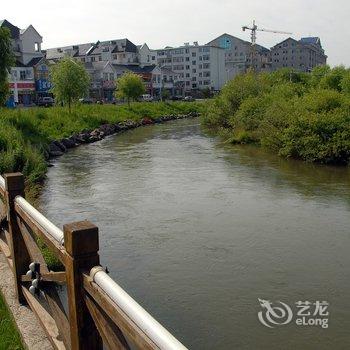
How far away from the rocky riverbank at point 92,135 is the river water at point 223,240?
5.14 m

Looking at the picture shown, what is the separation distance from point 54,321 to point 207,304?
397 cm

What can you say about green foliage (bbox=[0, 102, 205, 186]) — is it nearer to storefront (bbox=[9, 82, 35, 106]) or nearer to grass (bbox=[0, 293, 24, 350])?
grass (bbox=[0, 293, 24, 350])

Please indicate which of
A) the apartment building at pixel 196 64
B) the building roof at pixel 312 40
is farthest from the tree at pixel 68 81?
the building roof at pixel 312 40

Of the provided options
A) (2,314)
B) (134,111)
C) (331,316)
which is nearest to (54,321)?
(2,314)

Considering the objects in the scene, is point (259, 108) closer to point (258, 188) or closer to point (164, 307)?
point (258, 188)

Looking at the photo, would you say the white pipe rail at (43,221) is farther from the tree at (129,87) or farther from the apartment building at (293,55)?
the apartment building at (293,55)

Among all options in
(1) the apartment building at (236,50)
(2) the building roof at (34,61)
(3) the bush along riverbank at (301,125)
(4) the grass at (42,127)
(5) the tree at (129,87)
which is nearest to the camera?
(4) the grass at (42,127)

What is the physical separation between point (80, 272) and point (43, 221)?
0.90 metres

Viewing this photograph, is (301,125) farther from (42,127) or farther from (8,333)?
(8,333)

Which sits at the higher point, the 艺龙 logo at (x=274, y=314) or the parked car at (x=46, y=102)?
the parked car at (x=46, y=102)

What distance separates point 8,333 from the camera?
15.3 feet

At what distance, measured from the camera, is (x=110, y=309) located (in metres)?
2.62

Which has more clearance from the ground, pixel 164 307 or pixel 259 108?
pixel 259 108

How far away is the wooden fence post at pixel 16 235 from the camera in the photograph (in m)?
4.93
